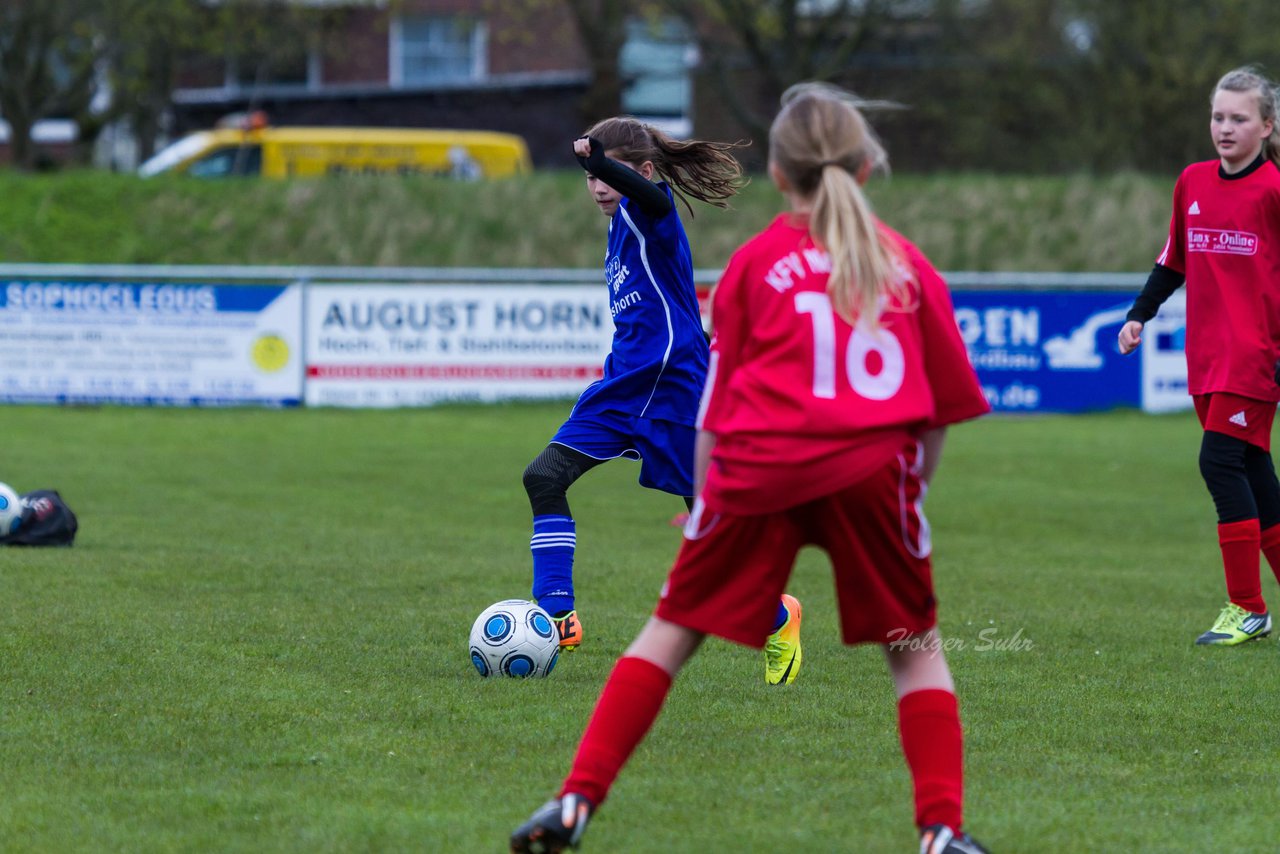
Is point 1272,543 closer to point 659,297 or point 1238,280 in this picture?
point 1238,280

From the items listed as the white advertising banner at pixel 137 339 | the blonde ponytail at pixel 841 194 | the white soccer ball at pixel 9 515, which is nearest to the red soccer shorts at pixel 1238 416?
the blonde ponytail at pixel 841 194

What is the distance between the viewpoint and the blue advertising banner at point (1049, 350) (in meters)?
17.4

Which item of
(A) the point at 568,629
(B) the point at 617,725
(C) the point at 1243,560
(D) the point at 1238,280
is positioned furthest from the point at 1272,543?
(B) the point at 617,725

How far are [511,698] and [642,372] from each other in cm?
130

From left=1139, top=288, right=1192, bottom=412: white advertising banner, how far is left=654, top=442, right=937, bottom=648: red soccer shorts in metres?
14.6

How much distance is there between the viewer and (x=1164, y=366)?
17609mm

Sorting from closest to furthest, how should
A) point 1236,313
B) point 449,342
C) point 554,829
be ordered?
point 554,829
point 1236,313
point 449,342

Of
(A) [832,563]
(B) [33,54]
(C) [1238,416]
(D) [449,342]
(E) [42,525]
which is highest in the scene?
(B) [33,54]

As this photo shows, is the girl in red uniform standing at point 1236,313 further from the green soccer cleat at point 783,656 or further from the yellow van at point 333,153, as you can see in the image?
the yellow van at point 333,153

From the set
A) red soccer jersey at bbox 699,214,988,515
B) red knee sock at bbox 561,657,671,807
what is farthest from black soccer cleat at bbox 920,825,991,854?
red soccer jersey at bbox 699,214,988,515

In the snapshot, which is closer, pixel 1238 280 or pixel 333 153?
pixel 1238 280

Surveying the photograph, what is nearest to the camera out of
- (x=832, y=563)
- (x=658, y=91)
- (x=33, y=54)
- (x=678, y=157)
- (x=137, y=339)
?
(x=832, y=563)

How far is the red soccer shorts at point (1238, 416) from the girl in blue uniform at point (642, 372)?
77.3 inches

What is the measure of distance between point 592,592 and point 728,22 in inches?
936
